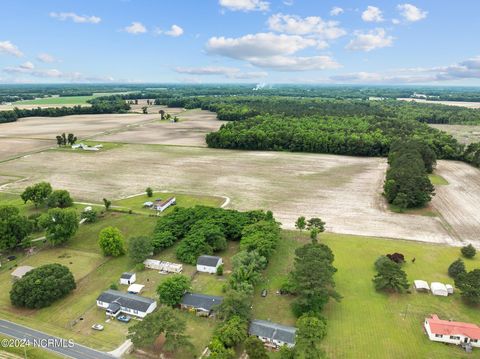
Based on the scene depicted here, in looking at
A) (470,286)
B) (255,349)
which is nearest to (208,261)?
(255,349)

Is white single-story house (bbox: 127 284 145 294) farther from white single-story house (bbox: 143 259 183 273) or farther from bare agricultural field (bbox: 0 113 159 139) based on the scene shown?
bare agricultural field (bbox: 0 113 159 139)

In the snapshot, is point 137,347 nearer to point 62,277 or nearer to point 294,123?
point 62,277

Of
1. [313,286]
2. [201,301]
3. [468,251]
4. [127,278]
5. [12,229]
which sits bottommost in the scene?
[127,278]

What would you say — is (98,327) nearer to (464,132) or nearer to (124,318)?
(124,318)

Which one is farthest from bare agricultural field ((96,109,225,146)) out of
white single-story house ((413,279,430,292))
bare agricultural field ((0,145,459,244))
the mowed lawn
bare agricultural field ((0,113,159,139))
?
white single-story house ((413,279,430,292))

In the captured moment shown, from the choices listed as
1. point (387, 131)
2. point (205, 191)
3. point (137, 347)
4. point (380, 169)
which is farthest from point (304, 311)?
point (387, 131)
